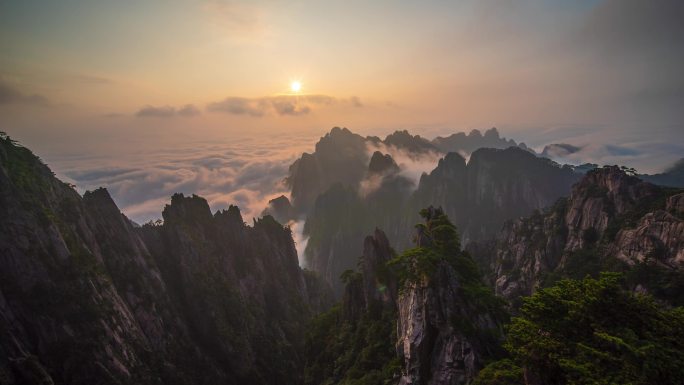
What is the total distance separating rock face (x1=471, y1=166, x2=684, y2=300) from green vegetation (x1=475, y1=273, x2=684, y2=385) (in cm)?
3687

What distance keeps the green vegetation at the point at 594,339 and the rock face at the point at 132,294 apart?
5755cm

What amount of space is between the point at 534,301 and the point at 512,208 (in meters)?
191

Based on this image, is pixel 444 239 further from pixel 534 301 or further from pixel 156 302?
pixel 156 302

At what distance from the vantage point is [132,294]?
72.6 meters

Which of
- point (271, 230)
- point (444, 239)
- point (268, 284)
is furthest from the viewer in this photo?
point (271, 230)

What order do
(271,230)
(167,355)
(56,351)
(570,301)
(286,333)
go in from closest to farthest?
(570,301) → (56,351) → (167,355) → (286,333) → (271,230)

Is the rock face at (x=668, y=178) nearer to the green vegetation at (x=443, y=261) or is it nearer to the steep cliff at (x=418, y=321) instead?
the steep cliff at (x=418, y=321)

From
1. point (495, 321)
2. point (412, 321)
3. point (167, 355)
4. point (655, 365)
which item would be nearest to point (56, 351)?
point (167, 355)

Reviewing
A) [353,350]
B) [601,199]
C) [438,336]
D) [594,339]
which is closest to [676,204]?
[601,199]

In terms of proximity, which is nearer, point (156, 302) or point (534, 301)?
point (534, 301)

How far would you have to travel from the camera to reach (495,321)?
1471 inches

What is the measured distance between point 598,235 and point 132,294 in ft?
286

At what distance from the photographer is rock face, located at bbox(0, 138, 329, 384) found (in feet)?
180

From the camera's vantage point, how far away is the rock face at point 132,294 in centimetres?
5481
